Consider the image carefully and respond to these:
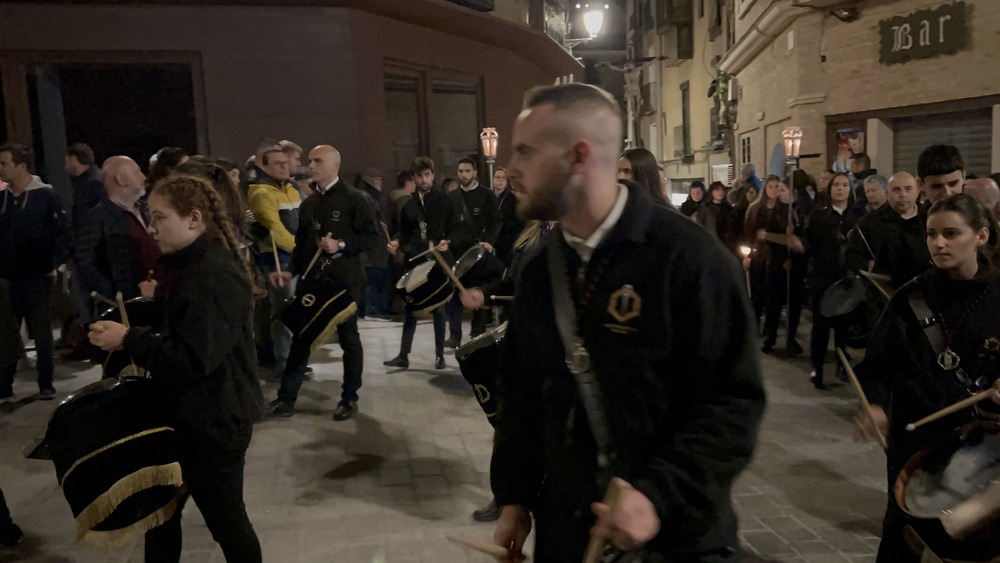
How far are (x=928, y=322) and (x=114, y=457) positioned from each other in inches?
126

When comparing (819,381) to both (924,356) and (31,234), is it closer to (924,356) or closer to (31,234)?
(924,356)

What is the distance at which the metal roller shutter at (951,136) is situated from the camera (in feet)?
45.6

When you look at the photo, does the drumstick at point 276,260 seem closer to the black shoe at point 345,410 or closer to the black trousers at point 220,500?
the black shoe at point 345,410

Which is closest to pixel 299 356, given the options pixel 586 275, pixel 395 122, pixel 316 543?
pixel 316 543

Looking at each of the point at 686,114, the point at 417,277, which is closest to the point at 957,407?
the point at 417,277

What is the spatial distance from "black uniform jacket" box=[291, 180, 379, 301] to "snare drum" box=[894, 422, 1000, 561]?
488 cm

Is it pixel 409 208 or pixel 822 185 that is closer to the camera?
pixel 409 208

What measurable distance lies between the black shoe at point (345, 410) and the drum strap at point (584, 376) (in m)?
5.07

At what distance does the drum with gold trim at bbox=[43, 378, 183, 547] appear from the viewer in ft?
10.3

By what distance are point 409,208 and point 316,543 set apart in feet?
17.8

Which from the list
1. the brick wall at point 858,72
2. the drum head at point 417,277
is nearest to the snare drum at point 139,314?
the drum head at point 417,277

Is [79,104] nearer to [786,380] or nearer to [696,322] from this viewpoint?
[786,380]

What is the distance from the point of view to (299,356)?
693 cm


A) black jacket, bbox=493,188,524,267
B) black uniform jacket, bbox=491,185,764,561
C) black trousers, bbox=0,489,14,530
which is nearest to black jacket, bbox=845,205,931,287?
black uniform jacket, bbox=491,185,764,561
